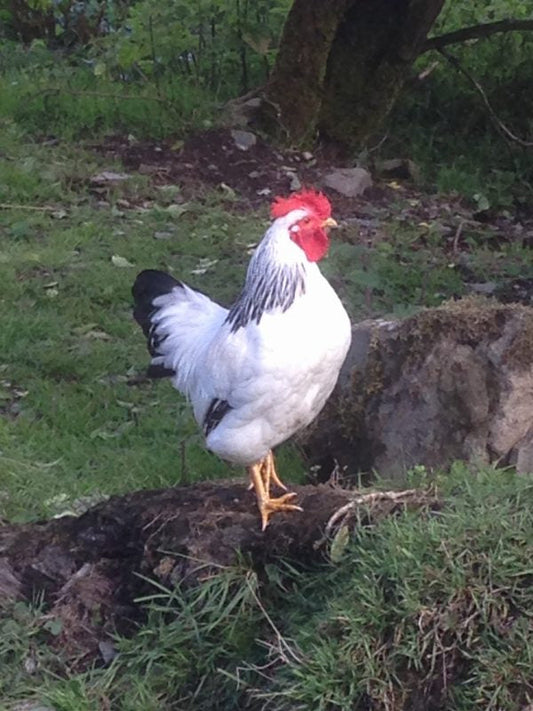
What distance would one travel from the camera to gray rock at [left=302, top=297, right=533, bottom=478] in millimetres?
4828

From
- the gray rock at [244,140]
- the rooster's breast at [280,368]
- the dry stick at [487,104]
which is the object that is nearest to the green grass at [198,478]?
the rooster's breast at [280,368]

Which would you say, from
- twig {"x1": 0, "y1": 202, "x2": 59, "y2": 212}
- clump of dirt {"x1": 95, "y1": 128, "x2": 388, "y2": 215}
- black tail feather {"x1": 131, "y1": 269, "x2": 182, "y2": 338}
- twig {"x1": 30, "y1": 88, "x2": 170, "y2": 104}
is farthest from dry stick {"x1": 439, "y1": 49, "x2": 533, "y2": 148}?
→ black tail feather {"x1": 131, "y1": 269, "x2": 182, "y2": 338}

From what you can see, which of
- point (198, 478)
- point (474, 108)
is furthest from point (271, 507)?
point (474, 108)

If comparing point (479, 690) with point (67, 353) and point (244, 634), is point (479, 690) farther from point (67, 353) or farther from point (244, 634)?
point (67, 353)

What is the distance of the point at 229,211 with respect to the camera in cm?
853

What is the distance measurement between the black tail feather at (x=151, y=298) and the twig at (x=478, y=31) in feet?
16.1

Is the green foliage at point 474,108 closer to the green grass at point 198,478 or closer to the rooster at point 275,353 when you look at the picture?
the green grass at point 198,478

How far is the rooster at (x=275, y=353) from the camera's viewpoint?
4.10 metres

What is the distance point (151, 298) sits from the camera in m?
5.02

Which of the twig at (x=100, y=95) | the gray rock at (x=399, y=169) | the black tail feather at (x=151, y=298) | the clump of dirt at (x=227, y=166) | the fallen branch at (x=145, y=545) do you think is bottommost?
the gray rock at (x=399, y=169)

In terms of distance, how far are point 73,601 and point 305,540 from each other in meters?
0.78

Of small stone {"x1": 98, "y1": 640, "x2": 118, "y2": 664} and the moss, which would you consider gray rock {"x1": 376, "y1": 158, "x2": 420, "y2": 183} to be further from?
small stone {"x1": 98, "y1": 640, "x2": 118, "y2": 664}

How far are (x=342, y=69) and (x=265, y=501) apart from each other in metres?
5.88

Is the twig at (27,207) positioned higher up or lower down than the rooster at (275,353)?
lower down
